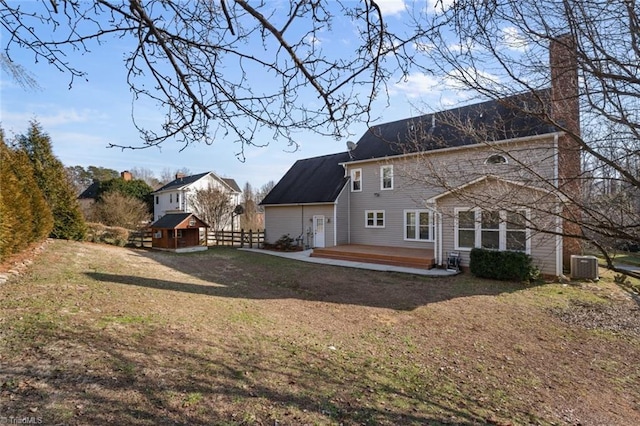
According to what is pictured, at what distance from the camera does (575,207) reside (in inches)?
126

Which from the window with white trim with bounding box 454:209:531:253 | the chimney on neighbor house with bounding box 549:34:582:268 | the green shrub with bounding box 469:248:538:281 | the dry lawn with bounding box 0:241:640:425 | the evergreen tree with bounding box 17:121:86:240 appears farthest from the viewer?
the evergreen tree with bounding box 17:121:86:240

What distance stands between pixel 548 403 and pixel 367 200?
1531 cm

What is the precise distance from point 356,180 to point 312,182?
11.3 feet

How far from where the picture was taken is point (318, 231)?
20.1m

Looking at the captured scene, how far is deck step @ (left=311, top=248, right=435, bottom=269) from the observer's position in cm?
1382

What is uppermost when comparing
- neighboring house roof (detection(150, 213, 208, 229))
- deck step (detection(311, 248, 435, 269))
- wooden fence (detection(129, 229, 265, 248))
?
neighboring house roof (detection(150, 213, 208, 229))

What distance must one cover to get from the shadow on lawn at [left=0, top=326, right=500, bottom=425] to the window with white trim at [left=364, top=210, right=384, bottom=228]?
1424 centimetres

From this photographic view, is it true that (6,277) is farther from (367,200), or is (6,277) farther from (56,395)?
(367,200)

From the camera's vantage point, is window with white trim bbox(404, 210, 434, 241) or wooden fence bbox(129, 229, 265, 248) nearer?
window with white trim bbox(404, 210, 434, 241)

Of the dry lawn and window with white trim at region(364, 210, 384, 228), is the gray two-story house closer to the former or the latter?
window with white trim at region(364, 210, 384, 228)

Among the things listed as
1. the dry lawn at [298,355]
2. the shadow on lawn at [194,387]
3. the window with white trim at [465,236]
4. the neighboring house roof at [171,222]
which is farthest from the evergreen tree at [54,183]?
the window with white trim at [465,236]

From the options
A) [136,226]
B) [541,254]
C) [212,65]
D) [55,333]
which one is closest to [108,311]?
[55,333]

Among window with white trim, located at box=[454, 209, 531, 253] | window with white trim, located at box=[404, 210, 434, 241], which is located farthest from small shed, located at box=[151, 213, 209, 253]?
window with white trim, located at box=[454, 209, 531, 253]

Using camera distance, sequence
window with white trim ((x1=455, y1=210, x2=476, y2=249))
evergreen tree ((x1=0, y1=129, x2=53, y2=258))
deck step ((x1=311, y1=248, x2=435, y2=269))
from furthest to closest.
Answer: deck step ((x1=311, y1=248, x2=435, y2=269)), window with white trim ((x1=455, y1=210, x2=476, y2=249)), evergreen tree ((x1=0, y1=129, x2=53, y2=258))
